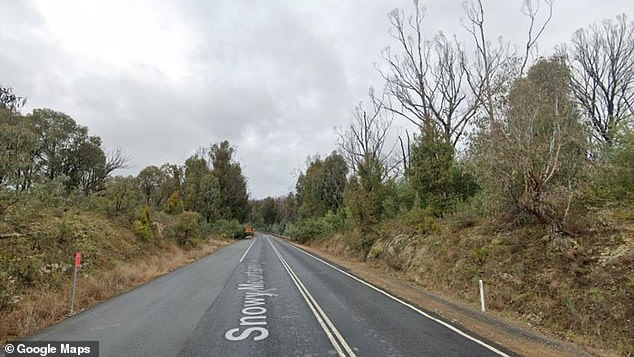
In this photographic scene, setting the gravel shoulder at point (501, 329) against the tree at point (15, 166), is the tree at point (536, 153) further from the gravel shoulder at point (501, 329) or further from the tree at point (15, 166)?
the tree at point (15, 166)

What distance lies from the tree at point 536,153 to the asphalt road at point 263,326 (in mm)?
5745

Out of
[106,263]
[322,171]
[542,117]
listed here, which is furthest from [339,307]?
[322,171]

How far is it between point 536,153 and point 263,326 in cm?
1014

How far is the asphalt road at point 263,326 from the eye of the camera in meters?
6.26

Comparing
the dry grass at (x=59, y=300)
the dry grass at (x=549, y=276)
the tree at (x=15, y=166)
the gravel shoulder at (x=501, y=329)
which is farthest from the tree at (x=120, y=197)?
the gravel shoulder at (x=501, y=329)

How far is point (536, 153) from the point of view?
11758 millimetres

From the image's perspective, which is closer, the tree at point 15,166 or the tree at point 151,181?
the tree at point 15,166

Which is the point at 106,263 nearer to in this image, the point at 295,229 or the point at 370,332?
the point at 370,332

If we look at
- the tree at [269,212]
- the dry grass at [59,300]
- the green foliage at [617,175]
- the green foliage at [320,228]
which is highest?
the tree at [269,212]

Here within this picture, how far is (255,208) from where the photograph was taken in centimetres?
13062

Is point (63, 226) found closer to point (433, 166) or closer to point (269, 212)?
point (433, 166)

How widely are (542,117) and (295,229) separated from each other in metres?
51.8

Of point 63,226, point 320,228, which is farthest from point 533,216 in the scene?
point 320,228

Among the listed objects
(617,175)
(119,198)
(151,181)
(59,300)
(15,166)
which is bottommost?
(59,300)
